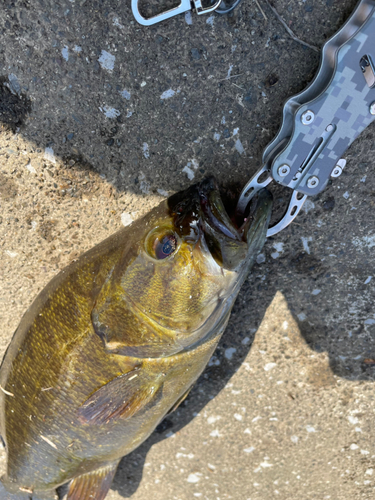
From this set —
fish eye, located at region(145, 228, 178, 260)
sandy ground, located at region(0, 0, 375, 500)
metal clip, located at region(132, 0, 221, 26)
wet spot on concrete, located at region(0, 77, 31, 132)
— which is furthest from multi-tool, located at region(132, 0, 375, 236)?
wet spot on concrete, located at region(0, 77, 31, 132)

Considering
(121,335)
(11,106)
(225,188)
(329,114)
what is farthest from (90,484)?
(329,114)

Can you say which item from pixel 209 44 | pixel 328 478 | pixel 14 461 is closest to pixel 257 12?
pixel 209 44

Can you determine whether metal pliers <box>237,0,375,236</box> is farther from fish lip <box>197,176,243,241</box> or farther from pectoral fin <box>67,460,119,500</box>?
pectoral fin <box>67,460,119,500</box>

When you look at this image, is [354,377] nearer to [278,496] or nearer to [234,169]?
[278,496]

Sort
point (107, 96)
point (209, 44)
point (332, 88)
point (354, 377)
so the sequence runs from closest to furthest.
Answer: point (332, 88)
point (209, 44)
point (107, 96)
point (354, 377)

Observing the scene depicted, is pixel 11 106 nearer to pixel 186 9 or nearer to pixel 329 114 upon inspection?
pixel 186 9
